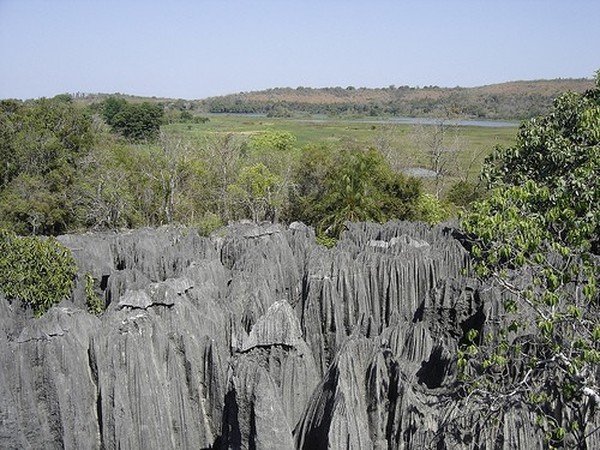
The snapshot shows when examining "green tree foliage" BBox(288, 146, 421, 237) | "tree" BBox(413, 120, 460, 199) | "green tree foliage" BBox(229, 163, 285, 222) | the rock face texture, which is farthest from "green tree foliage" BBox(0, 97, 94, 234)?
"tree" BBox(413, 120, 460, 199)

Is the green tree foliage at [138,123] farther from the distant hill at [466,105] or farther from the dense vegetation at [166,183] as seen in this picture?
the distant hill at [466,105]

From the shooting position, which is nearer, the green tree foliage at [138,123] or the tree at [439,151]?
the tree at [439,151]

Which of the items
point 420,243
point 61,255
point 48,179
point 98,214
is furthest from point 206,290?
point 48,179

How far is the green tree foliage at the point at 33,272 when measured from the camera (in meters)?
14.2

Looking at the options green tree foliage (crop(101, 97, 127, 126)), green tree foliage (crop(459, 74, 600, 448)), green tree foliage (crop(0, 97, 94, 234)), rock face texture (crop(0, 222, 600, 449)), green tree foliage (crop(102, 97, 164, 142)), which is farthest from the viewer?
green tree foliage (crop(101, 97, 127, 126))

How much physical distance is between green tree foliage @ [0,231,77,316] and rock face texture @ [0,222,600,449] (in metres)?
0.59

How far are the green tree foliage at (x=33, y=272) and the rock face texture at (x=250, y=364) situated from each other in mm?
587

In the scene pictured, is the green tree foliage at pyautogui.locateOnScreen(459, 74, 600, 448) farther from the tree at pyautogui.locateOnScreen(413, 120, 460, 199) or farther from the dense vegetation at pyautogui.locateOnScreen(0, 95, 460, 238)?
the tree at pyautogui.locateOnScreen(413, 120, 460, 199)

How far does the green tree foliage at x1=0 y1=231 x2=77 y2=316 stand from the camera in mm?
14250

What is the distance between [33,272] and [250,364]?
822cm

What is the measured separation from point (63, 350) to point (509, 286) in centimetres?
775

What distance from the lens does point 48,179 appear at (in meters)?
32.2

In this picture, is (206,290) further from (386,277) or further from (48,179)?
(48,179)

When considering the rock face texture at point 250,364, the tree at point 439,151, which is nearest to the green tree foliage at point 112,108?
the tree at point 439,151
